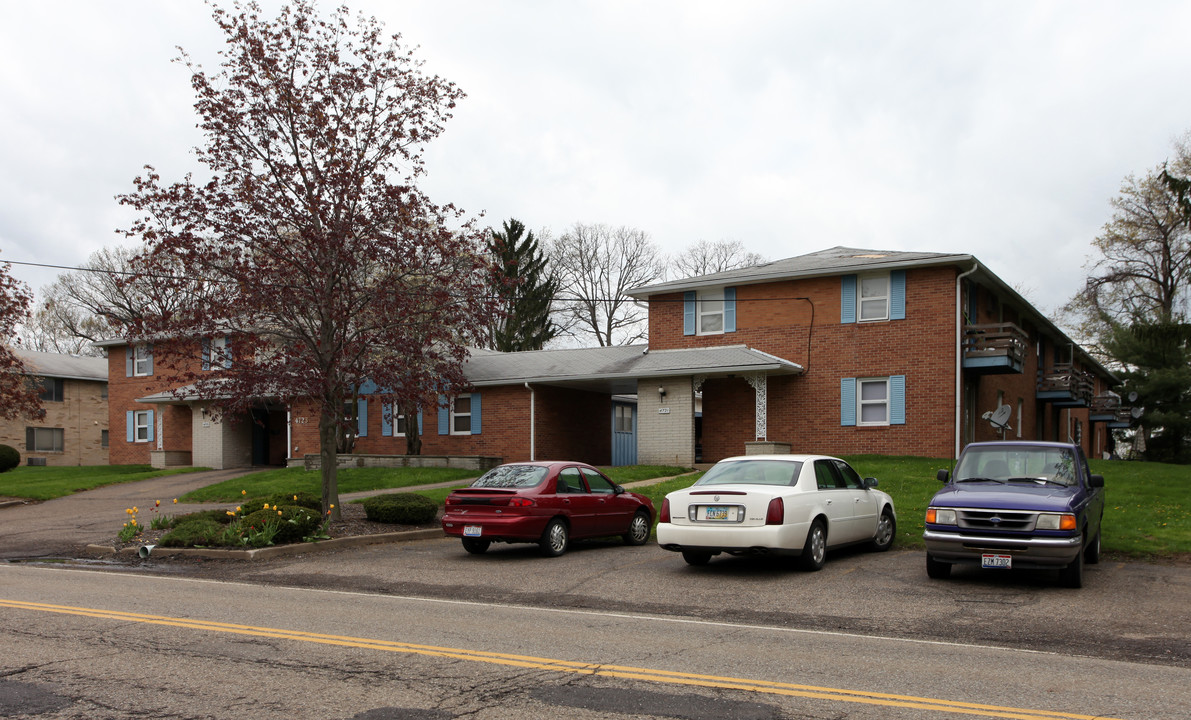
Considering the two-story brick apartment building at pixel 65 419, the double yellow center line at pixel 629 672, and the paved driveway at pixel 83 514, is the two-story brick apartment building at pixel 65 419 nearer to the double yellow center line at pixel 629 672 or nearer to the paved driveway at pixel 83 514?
the paved driveway at pixel 83 514

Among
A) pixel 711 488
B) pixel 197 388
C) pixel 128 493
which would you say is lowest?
pixel 128 493

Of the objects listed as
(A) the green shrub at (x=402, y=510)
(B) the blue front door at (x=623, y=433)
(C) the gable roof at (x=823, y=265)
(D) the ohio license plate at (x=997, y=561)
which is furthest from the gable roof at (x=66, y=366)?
(D) the ohio license plate at (x=997, y=561)

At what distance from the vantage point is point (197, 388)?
1711 centimetres

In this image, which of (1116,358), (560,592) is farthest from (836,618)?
(1116,358)

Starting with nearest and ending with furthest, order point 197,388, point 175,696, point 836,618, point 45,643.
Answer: point 175,696 < point 45,643 < point 836,618 < point 197,388

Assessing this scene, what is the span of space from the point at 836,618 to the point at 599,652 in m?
3.03

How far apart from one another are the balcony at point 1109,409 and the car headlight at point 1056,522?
1239 inches

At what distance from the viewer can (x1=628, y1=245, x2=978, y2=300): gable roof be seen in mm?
25344

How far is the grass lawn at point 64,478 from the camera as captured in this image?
28062 millimetres

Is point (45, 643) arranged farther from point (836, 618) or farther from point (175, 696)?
point (836, 618)

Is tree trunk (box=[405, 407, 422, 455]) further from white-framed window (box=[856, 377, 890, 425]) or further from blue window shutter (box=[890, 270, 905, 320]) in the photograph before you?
blue window shutter (box=[890, 270, 905, 320])

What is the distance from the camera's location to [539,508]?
45.3 feet

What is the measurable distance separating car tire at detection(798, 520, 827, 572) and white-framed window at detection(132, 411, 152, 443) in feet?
116

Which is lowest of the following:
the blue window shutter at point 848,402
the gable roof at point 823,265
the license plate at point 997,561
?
the license plate at point 997,561
